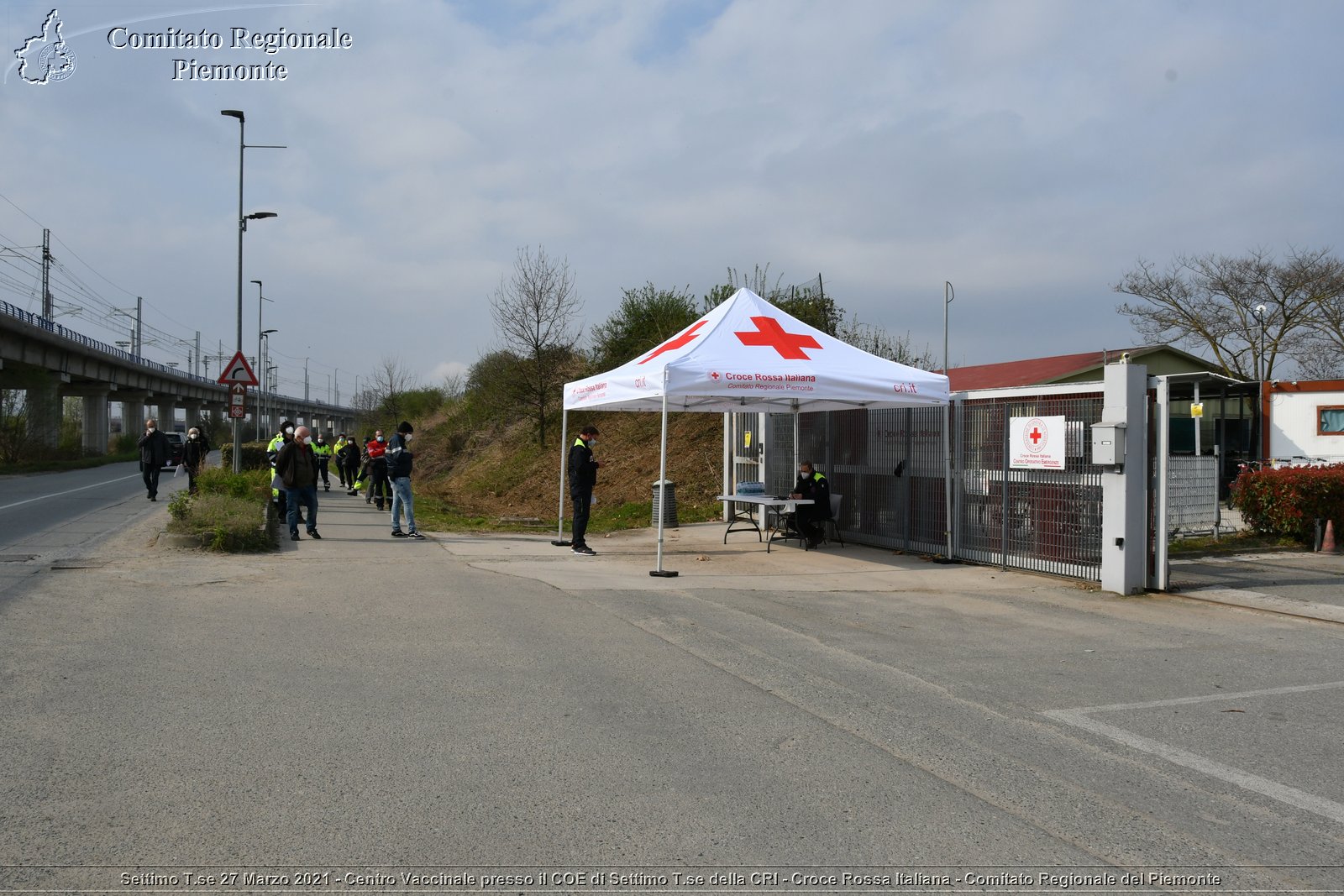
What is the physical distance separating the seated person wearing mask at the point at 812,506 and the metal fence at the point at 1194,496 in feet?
19.7

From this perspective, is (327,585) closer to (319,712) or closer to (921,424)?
(319,712)

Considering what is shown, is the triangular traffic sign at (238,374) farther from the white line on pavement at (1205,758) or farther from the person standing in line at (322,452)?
the white line on pavement at (1205,758)

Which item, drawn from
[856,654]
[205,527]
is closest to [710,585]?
[856,654]

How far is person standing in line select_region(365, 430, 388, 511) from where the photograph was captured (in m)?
21.2

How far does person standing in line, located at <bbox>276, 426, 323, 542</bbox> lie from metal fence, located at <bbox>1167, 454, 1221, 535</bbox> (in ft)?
44.3

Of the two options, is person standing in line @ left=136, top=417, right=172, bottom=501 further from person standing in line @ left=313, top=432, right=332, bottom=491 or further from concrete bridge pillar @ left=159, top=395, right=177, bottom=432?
concrete bridge pillar @ left=159, top=395, right=177, bottom=432

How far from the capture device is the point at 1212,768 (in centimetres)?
490

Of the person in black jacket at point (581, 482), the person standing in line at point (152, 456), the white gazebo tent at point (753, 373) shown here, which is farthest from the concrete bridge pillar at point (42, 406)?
the person in black jacket at point (581, 482)

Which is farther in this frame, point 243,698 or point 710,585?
point 710,585

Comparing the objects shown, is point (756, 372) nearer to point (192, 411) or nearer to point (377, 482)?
point (377, 482)

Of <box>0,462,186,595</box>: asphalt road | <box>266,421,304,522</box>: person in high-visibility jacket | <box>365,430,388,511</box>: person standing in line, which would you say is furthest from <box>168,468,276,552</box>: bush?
<box>365,430,388,511</box>: person standing in line

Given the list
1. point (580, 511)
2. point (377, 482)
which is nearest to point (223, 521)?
point (580, 511)

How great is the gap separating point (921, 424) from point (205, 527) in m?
9.88

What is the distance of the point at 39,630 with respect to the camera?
298 inches
